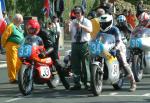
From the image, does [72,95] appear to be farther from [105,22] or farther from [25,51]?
[105,22]

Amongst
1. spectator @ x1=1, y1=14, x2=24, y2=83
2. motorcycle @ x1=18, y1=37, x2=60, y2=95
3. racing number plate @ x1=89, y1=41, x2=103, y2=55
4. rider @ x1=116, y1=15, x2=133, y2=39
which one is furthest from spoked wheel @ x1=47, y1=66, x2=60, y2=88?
rider @ x1=116, y1=15, x2=133, y2=39

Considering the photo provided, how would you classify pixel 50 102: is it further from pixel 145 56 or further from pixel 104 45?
pixel 145 56

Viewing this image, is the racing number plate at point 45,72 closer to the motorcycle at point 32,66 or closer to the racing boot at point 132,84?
the motorcycle at point 32,66

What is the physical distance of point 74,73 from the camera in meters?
15.0

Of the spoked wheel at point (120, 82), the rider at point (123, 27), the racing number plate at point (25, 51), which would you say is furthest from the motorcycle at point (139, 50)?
the racing number plate at point (25, 51)

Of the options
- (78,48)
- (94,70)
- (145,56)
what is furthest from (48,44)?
(145,56)

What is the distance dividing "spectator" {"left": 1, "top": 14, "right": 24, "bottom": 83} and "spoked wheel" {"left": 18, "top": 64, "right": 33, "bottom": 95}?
2865 millimetres

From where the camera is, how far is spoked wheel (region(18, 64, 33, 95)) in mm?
13906

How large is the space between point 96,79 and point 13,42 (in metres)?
4.03

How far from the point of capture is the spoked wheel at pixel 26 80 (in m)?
13.9

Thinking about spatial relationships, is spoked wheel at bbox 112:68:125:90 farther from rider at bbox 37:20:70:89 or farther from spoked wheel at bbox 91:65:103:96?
rider at bbox 37:20:70:89

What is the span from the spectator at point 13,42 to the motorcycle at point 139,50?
2.89 metres

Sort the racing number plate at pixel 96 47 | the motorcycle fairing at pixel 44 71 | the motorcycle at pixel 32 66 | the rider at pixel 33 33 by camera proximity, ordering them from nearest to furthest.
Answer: the racing number plate at pixel 96 47
the motorcycle at pixel 32 66
the motorcycle fairing at pixel 44 71
the rider at pixel 33 33

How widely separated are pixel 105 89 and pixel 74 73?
2.80ft
